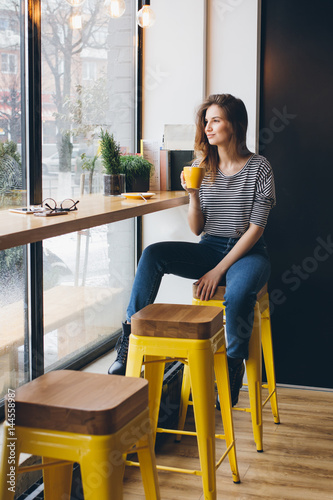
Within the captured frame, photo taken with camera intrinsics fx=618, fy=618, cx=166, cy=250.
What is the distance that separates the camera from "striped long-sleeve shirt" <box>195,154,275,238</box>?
108 inches

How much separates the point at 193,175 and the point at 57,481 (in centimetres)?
136

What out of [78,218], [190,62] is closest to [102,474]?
[78,218]

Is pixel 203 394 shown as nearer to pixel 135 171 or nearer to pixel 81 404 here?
pixel 81 404

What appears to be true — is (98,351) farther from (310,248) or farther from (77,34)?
(77,34)

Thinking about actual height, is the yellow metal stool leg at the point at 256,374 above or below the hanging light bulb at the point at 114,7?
below

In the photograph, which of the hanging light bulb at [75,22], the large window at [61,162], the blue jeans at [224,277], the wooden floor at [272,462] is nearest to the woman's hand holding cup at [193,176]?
the blue jeans at [224,277]

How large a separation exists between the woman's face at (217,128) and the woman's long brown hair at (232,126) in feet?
0.06

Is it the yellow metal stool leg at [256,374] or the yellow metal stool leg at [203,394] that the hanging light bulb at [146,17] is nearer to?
the yellow metal stool leg at [256,374]

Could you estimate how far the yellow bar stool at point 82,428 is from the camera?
123 cm

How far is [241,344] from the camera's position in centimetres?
243

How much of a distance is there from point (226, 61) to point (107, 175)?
1066mm

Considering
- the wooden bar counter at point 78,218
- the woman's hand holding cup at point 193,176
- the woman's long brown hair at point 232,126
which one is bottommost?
the wooden bar counter at point 78,218

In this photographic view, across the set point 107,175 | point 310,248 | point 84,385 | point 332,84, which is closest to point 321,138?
point 332,84

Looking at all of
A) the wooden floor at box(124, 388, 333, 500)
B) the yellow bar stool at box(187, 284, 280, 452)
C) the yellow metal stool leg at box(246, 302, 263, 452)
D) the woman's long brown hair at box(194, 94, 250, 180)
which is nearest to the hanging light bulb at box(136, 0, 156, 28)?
the woman's long brown hair at box(194, 94, 250, 180)
